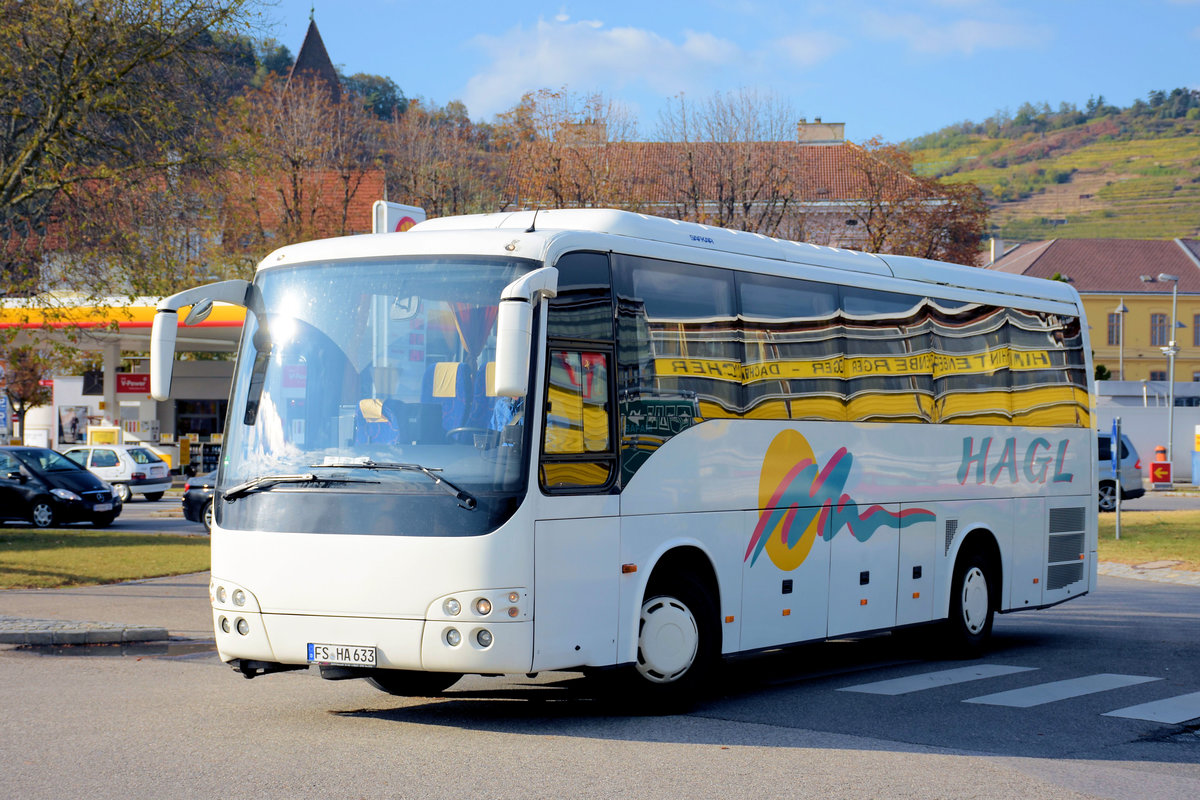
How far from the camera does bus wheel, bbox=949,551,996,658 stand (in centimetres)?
1244

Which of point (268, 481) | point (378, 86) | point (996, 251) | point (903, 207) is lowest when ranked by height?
point (268, 481)

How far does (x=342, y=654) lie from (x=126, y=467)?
3266 cm

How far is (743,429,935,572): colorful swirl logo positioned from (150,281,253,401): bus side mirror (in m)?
3.94

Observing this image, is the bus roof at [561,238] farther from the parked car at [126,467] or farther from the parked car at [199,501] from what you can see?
the parked car at [126,467]

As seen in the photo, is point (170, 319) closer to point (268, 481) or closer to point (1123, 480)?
point (268, 481)

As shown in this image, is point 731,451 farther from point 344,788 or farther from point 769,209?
point 769,209

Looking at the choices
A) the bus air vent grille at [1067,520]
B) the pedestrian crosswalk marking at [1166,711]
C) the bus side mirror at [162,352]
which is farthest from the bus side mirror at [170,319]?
the bus air vent grille at [1067,520]

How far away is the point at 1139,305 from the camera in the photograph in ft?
299

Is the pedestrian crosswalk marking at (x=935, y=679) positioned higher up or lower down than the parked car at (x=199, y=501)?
lower down

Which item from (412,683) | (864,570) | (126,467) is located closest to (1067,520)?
(864,570)

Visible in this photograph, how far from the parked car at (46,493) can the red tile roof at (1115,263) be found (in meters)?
74.9

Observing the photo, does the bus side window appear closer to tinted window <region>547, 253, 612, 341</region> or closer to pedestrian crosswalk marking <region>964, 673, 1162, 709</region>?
tinted window <region>547, 253, 612, 341</region>

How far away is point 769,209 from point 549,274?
3251 cm

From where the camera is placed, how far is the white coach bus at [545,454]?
798 centimetres
